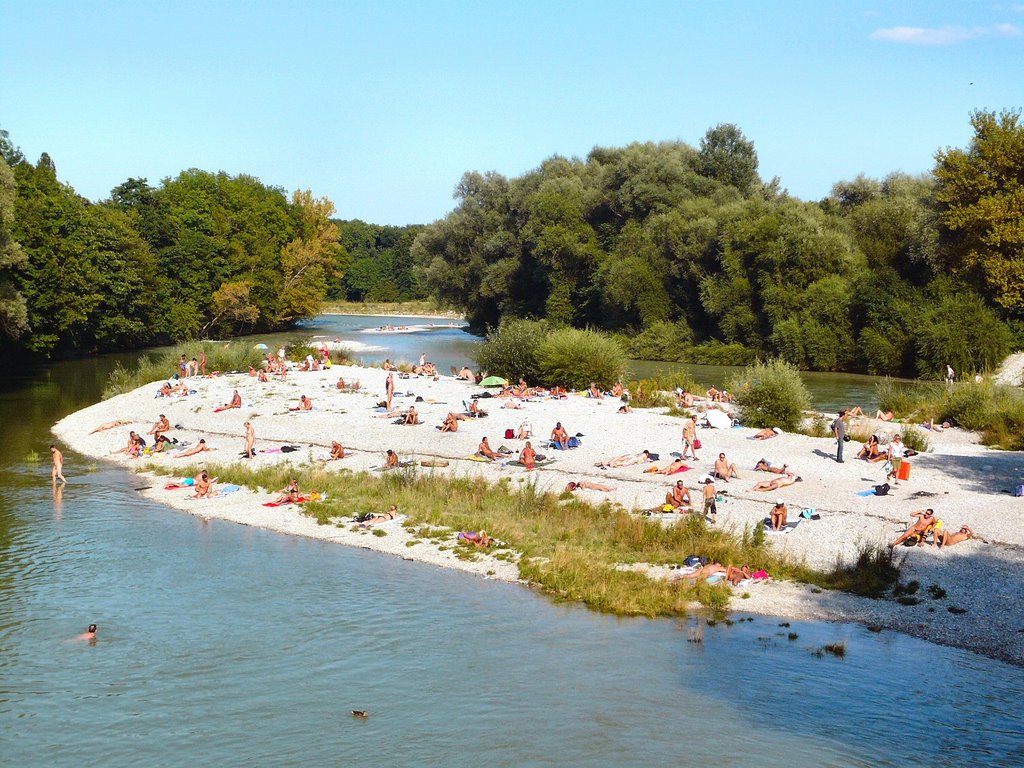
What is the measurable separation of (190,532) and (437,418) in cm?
1406

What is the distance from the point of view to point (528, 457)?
29984 millimetres

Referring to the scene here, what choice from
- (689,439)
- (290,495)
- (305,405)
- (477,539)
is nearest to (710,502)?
(477,539)

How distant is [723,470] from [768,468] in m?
1.69

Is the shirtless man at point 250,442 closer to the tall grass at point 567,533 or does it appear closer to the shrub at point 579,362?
the tall grass at point 567,533

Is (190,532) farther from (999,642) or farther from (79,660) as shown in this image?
(999,642)

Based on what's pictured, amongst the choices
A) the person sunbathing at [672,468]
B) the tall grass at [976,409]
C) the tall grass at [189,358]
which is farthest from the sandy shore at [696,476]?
the tall grass at [189,358]

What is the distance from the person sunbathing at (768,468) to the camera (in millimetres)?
28547

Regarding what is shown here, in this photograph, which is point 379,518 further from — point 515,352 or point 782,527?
point 515,352

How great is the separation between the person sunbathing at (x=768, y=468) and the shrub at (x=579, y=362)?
17698 mm

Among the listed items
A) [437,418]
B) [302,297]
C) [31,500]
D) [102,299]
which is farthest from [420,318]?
[31,500]

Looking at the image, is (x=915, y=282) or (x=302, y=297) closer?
(x=915, y=282)

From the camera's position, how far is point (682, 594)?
20172 mm

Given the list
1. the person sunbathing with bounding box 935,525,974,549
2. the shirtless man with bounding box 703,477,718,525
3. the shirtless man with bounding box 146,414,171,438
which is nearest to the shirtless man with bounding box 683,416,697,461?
the shirtless man with bounding box 703,477,718,525

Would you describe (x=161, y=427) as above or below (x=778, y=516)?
below
